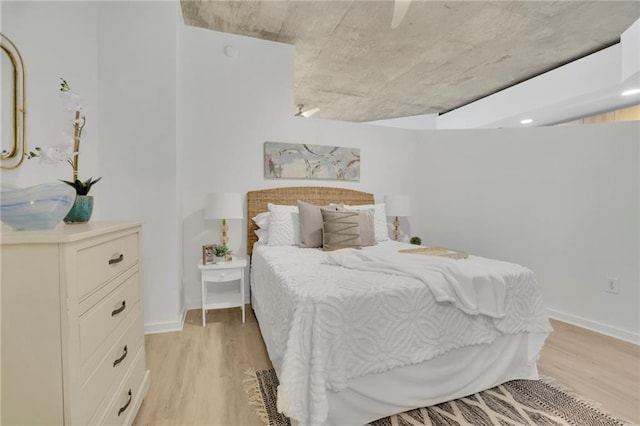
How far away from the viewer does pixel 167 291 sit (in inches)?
106

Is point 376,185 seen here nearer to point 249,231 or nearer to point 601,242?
point 249,231

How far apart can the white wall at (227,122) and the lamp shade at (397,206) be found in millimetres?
967

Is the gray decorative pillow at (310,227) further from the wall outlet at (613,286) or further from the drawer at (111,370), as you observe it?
the wall outlet at (613,286)

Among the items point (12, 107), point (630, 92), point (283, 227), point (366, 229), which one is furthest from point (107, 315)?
point (630, 92)

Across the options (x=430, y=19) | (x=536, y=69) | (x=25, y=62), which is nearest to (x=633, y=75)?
(x=536, y=69)

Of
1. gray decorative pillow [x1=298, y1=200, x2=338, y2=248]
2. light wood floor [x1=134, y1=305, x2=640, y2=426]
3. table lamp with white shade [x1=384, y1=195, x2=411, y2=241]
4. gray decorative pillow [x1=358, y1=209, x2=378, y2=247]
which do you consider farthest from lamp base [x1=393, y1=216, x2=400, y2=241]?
light wood floor [x1=134, y1=305, x2=640, y2=426]

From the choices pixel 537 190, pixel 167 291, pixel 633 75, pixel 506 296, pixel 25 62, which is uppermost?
pixel 633 75

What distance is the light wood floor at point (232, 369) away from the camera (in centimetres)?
164

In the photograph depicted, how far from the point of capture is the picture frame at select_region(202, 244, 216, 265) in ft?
9.38

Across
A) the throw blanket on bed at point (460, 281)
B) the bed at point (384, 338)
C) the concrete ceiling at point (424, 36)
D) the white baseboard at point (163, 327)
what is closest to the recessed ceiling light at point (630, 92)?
the concrete ceiling at point (424, 36)

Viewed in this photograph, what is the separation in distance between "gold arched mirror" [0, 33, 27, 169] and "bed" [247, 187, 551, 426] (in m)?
1.52

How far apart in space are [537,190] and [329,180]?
2341mm

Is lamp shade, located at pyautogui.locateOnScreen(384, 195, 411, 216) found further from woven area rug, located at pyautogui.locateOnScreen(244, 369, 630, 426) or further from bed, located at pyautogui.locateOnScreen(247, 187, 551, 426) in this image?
woven area rug, located at pyautogui.locateOnScreen(244, 369, 630, 426)

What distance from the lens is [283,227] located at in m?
2.99
